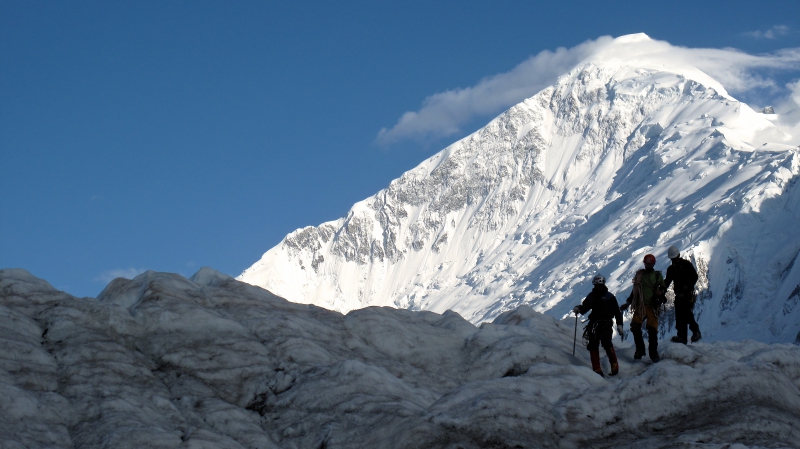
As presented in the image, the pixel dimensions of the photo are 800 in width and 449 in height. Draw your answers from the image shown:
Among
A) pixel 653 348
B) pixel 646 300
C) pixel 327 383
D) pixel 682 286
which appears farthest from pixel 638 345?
pixel 327 383

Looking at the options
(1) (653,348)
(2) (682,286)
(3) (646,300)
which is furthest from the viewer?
(2) (682,286)

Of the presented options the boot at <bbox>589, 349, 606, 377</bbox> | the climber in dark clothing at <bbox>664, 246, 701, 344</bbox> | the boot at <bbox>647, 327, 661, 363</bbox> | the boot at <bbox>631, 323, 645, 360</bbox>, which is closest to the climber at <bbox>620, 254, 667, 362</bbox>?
the boot at <bbox>631, 323, 645, 360</bbox>

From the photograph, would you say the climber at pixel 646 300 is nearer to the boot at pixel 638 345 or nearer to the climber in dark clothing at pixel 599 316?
the boot at pixel 638 345

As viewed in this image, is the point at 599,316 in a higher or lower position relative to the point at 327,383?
higher

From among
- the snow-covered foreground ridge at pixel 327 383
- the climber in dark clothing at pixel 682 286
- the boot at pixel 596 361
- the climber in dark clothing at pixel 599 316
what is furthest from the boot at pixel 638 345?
the climber in dark clothing at pixel 682 286

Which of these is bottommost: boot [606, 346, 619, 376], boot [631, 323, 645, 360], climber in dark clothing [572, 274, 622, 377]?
boot [606, 346, 619, 376]

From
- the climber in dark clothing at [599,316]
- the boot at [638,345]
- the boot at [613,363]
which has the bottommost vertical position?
the boot at [613,363]

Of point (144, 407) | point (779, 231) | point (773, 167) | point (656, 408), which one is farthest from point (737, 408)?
point (773, 167)

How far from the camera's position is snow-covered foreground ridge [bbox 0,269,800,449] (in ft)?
41.4

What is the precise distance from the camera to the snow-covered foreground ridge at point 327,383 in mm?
12630

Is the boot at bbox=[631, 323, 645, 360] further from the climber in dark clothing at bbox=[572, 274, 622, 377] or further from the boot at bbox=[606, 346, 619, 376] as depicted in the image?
the boot at bbox=[606, 346, 619, 376]

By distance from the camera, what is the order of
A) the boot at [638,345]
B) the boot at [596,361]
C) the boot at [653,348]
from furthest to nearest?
the boot at [638,345] < the boot at [596,361] < the boot at [653,348]

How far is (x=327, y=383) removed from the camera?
Answer: 15062mm

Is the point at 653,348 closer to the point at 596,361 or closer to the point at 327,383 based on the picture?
the point at 596,361
